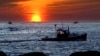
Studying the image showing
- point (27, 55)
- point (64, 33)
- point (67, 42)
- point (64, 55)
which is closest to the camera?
point (27, 55)

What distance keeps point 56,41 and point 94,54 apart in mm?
62309

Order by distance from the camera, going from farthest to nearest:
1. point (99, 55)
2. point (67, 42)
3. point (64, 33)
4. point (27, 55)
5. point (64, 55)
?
1. point (67, 42)
2. point (64, 33)
3. point (64, 55)
4. point (27, 55)
5. point (99, 55)

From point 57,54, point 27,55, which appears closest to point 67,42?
point 57,54

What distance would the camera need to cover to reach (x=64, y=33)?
320 ft

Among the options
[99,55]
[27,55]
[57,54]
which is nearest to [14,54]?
[57,54]

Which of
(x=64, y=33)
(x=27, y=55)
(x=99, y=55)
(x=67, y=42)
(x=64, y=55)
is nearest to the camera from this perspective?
(x=99, y=55)

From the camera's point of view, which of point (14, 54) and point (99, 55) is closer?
point (99, 55)

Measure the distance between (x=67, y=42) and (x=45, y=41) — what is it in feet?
20.7

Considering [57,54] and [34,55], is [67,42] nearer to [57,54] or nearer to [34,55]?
[57,54]

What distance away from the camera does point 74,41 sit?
106 metres

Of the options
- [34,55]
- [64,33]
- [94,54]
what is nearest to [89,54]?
[94,54]

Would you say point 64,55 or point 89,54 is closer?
point 89,54

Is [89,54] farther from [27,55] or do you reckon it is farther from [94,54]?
[27,55]

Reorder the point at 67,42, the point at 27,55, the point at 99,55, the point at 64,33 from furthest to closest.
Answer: the point at 67,42, the point at 64,33, the point at 27,55, the point at 99,55
